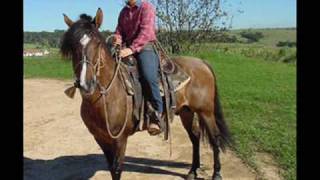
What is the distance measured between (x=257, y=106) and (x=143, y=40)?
5.82 metres

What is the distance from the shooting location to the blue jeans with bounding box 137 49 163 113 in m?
4.97

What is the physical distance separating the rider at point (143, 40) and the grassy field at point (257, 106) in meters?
0.85

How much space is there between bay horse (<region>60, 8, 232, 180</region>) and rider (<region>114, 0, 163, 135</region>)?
0.27 meters

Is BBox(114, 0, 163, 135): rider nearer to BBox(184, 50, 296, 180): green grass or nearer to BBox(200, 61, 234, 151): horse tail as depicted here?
BBox(200, 61, 234, 151): horse tail

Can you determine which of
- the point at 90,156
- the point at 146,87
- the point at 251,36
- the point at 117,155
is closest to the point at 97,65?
the point at 146,87

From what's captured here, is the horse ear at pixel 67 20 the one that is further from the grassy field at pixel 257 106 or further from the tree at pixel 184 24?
the tree at pixel 184 24

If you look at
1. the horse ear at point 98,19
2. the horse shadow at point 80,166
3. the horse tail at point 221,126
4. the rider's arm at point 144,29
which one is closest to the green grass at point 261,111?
the horse tail at point 221,126

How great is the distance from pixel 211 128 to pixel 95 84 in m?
1.94

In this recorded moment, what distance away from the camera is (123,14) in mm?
5133

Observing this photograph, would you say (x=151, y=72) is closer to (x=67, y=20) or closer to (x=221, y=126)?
(x=67, y=20)

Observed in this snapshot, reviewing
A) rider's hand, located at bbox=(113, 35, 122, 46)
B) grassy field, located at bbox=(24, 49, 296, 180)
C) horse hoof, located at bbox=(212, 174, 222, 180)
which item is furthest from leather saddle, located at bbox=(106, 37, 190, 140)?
horse hoof, located at bbox=(212, 174, 222, 180)

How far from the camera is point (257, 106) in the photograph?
10188 mm

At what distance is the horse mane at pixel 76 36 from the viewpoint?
4.26 m
